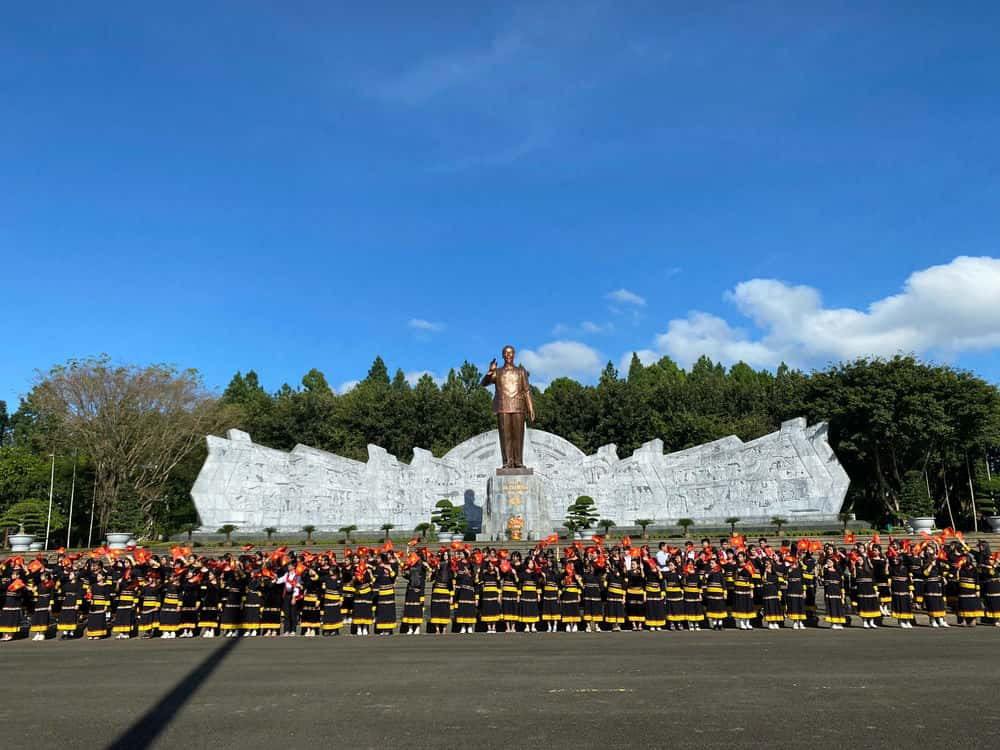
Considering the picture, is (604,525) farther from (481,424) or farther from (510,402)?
(481,424)

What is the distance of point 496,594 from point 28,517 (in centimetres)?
2272

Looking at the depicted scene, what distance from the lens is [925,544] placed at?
12078 mm

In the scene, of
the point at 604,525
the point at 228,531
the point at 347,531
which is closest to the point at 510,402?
the point at 604,525

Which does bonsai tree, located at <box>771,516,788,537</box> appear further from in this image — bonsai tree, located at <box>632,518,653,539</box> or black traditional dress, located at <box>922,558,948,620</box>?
black traditional dress, located at <box>922,558,948,620</box>

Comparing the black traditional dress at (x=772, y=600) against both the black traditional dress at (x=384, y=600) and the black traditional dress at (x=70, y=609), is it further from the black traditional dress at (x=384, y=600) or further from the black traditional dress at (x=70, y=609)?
the black traditional dress at (x=70, y=609)

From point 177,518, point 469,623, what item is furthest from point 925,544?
point 177,518

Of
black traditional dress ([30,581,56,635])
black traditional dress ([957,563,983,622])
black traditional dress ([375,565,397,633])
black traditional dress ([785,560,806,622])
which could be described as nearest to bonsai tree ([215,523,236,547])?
black traditional dress ([30,581,56,635])

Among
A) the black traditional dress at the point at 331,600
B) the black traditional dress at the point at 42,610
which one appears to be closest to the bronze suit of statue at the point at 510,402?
the black traditional dress at the point at 331,600

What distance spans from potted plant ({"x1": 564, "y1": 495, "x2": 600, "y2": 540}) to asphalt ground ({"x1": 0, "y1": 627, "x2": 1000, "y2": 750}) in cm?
1414

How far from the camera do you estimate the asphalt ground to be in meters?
5.14

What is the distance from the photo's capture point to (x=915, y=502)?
2436 cm

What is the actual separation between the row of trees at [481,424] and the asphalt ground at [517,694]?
62.1 ft

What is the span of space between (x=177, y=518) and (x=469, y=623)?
92.5 feet

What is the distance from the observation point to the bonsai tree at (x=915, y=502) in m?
24.2
